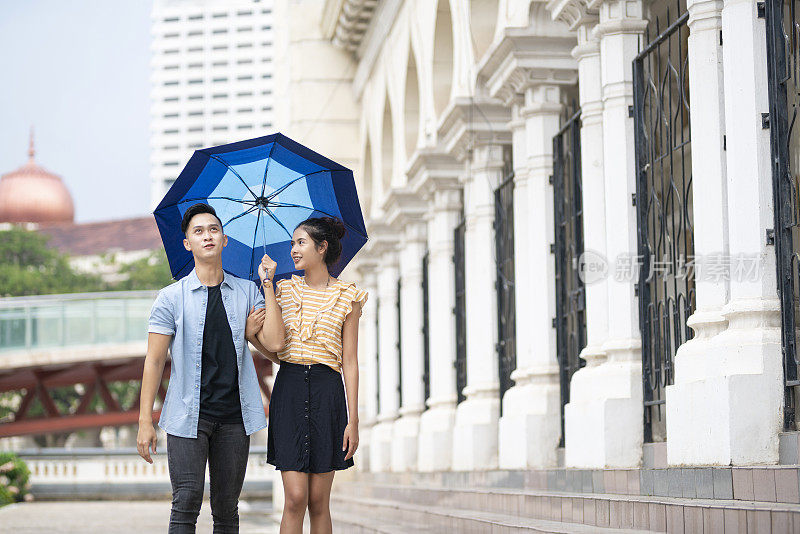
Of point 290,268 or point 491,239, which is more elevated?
Answer: point 491,239

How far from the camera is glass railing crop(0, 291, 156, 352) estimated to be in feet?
121

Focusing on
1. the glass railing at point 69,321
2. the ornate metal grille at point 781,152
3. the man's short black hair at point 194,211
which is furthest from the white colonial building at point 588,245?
the glass railing at point 69,321

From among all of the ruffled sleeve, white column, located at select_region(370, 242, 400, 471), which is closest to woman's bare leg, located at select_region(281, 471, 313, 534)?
the ruffled sleeve

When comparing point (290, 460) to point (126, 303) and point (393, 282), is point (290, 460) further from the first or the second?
point (126, 303)

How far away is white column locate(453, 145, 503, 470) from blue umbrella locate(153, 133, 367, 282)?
328 inches

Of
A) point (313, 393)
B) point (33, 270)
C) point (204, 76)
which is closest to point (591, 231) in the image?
point (313, 393)

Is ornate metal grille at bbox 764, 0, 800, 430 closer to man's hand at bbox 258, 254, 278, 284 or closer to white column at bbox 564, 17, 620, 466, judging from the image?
man's hand at bbox 258, 254, 278, 284

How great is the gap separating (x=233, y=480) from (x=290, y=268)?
4.12 feet

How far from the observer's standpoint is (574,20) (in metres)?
10.3

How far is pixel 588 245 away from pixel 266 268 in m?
4.88

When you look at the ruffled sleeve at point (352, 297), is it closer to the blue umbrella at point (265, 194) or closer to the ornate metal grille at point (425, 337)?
the blue umbrella at point (265, 194)

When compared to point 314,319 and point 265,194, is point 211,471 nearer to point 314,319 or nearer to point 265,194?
point 314,319

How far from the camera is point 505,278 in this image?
15.0m

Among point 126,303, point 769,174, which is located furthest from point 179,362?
point 126,303
